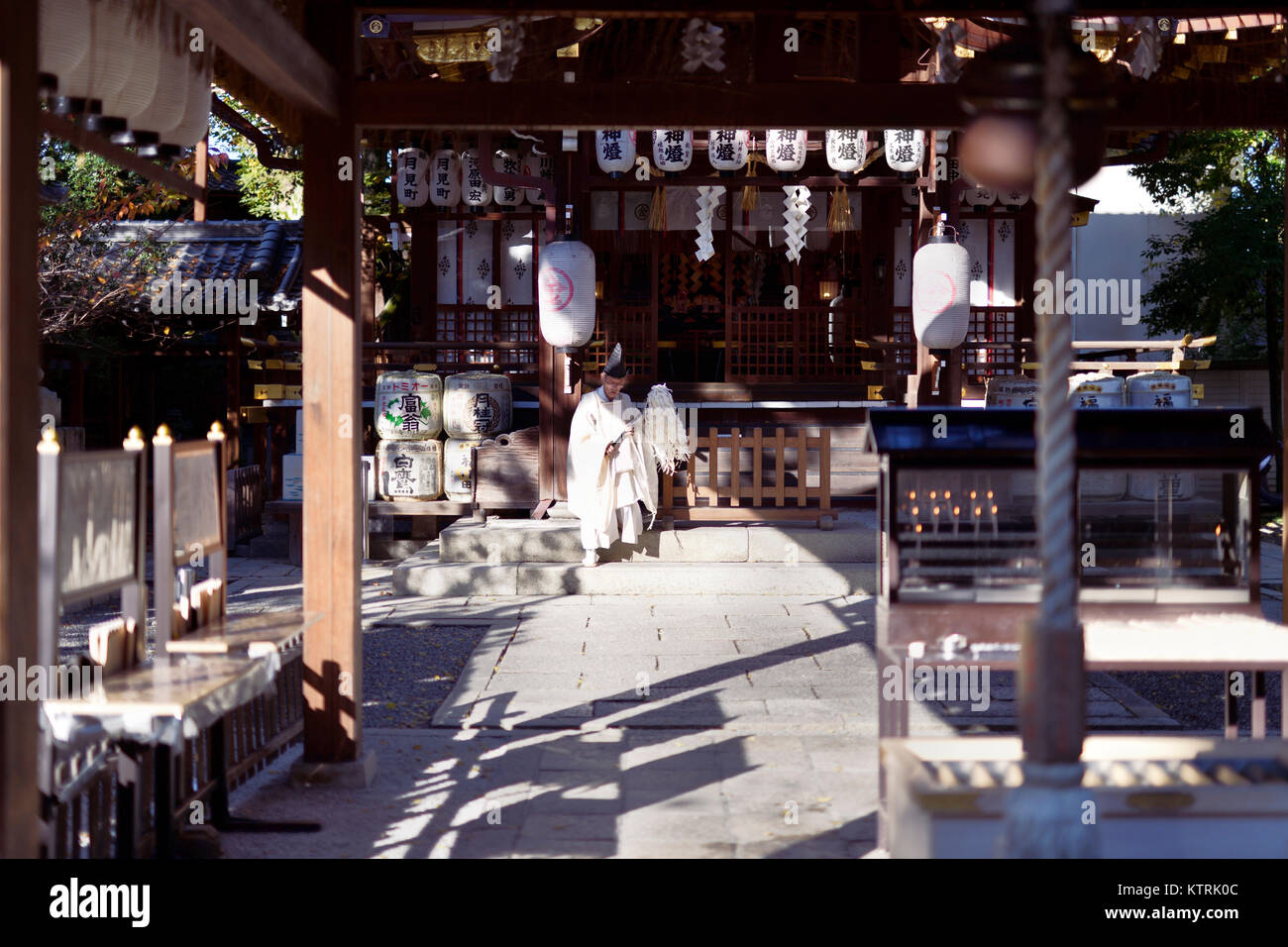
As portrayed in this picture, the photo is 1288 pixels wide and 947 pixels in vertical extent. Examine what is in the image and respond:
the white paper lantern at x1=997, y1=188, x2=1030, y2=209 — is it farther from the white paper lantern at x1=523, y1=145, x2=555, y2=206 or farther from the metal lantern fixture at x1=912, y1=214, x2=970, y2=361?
the white paper lantern at x1=523, y1=145, x2=555, y2=206

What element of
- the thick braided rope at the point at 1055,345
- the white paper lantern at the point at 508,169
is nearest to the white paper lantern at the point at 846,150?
the white paper lantern at the point at 508,169

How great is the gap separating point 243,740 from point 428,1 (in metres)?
3.93

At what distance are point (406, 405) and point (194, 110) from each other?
30.7 feet

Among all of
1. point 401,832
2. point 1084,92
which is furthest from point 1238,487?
point 401,832

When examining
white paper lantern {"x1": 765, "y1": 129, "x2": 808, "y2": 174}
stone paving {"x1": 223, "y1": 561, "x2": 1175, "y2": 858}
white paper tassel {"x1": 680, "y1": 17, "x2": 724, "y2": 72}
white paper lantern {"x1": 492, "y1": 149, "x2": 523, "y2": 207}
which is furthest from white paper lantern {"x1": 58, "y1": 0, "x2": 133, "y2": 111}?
white paper lantern {"x1": 492, "y1": 149, "x2": 523, "y2": 207}

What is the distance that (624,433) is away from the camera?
12.7m

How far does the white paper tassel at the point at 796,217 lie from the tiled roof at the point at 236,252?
Answer: 694cm

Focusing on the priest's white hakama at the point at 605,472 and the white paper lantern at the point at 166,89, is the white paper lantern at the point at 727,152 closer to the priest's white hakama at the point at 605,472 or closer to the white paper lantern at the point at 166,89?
the priest's white hakama at the point at 605,472

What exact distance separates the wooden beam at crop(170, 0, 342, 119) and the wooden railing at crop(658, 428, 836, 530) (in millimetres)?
7657

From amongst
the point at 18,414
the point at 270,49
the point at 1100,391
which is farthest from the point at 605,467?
the point at 18,414

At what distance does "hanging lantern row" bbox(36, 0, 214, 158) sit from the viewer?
4652mm

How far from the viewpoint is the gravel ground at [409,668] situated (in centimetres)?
816

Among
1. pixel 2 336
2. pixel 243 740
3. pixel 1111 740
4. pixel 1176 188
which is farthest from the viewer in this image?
pixel 1176 188
